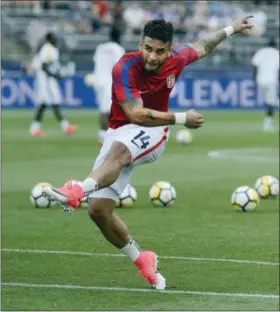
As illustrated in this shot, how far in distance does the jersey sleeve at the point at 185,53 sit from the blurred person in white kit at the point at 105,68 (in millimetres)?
14474

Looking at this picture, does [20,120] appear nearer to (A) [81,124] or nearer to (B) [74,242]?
(A) [81,124]

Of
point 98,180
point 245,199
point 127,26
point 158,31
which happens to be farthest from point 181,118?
point 127,26

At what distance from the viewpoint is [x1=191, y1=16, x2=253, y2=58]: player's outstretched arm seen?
1064cm

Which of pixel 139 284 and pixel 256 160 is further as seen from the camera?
pixel 256 160

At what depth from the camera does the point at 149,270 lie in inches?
385

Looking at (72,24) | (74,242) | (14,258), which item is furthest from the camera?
(72,24)

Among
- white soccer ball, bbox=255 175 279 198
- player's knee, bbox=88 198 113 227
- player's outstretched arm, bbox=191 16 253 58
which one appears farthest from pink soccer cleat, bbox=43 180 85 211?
white soccer ball, bbox=255 175 279 198

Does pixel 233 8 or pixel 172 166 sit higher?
pixel 233 8

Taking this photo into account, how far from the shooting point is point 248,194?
1512 centimetres

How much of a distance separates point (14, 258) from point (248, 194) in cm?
474

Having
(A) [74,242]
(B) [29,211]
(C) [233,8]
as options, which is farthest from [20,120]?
(A) [74,242]

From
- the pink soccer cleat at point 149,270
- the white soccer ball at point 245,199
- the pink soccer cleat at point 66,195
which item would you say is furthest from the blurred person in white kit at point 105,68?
the pink soccer cleat at point 66,195

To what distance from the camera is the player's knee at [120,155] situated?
956 cm

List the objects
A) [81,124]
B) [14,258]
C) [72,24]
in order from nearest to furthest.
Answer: [14,258]
[81,124]
[72,24]
